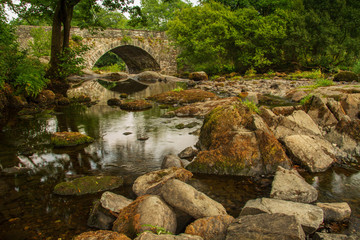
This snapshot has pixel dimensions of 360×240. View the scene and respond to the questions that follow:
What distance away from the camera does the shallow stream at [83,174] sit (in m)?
3.46

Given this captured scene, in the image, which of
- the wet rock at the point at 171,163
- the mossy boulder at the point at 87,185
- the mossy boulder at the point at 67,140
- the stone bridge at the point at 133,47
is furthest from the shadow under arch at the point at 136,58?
the mossy boulder at the point at 87,185

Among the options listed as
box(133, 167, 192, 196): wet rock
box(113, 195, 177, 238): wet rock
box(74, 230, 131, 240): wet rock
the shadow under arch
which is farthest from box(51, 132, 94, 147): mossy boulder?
the shadow under arch

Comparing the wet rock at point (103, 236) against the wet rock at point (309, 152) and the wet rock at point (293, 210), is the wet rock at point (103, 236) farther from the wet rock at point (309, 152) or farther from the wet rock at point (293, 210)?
the wet rock at point (309, 152)

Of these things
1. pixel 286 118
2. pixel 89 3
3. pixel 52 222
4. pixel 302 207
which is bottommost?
pixel 52 222

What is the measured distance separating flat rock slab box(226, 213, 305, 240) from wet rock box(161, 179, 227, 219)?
428 mm

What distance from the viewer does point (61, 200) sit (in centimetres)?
394

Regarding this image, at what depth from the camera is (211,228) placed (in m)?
2.88

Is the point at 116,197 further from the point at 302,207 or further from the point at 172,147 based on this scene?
the point at 172,147

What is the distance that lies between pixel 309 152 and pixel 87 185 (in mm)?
4050

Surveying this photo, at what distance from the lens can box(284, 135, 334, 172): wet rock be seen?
16.4ft

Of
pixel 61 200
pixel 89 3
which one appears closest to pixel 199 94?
pixel 89 3

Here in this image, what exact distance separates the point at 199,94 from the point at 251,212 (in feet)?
34.8

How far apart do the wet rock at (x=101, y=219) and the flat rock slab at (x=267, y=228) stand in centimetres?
145

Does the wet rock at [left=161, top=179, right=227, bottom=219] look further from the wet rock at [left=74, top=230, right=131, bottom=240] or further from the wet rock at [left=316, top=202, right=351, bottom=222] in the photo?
the wet rock at [left=316, top=202, right=351, bottom=222]
